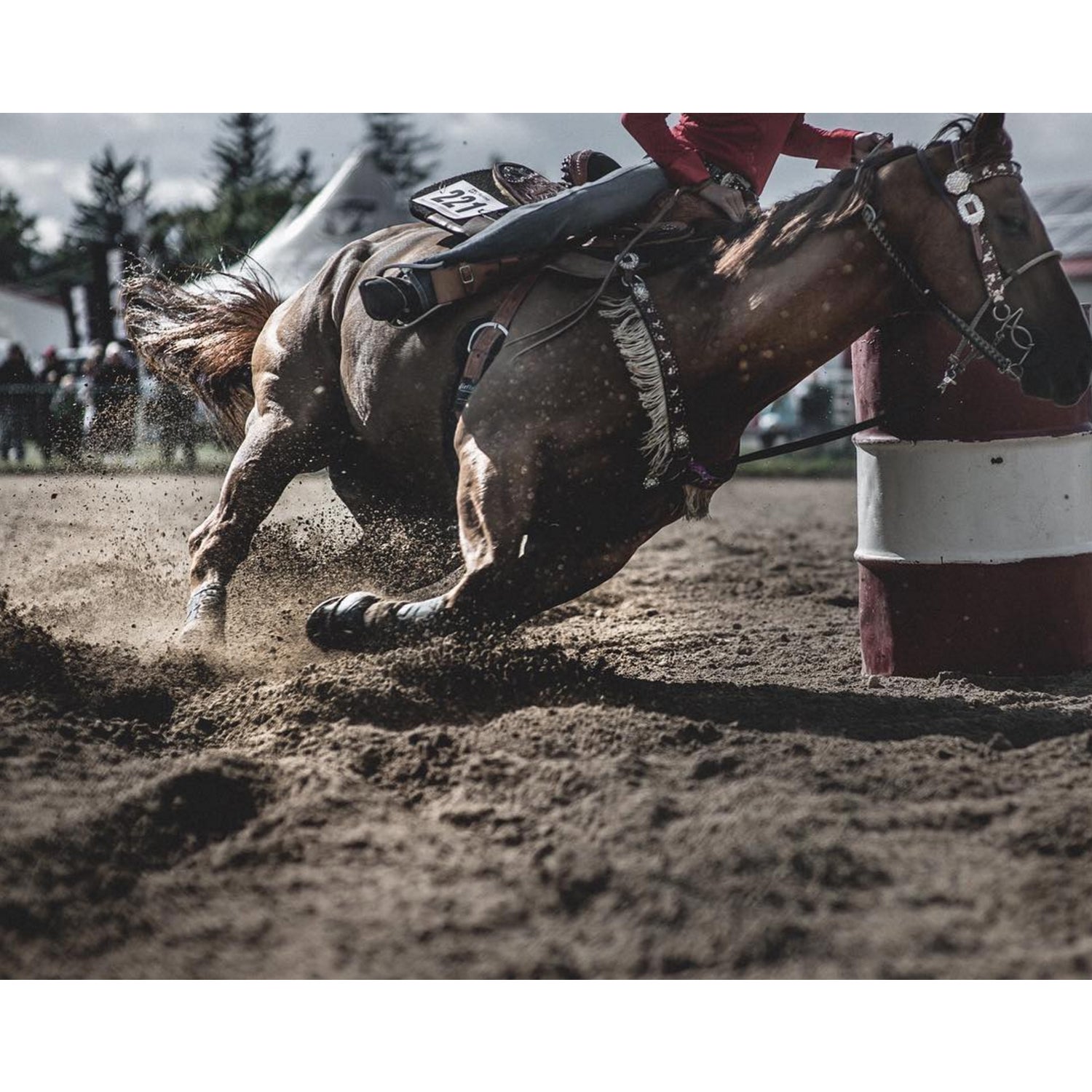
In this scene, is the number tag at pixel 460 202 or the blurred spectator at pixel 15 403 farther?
the blurred spectator at pixel 15 403

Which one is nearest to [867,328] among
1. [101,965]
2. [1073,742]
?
[1073,742]


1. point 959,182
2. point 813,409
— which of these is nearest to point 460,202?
point 959,182

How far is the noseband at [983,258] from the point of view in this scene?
3.00 metres

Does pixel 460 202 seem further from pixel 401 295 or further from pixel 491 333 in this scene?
pixel 491 333

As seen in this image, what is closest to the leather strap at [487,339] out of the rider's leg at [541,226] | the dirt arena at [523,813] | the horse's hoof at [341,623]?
the rider's leg at [541,226]

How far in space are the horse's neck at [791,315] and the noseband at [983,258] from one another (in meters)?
0.09

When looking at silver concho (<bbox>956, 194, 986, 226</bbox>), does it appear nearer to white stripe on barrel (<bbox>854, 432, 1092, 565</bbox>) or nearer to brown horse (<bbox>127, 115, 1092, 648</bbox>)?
brown horse (<bbox>127, 115, 1092, 648</bbox>)

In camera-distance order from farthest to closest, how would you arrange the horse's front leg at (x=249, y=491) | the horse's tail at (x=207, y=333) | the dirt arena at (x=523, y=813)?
the horse's tail at (x=207, y=333)
the horse's front leg at (x=249, y=491)
the dirt arena at (x=523, y=813)

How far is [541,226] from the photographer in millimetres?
3383

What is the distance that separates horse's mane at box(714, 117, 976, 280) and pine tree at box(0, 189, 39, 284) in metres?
3.87

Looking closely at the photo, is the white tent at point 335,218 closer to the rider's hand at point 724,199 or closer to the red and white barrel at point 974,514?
the rider's hand at point 724,199

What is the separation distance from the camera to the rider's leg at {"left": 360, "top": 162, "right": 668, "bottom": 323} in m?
3.38

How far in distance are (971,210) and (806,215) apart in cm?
42

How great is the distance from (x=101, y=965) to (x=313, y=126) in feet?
12.2
